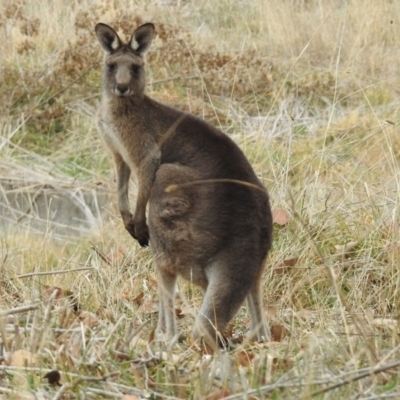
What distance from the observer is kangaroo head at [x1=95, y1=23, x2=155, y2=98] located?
5004mm

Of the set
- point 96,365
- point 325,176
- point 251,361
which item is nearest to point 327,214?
point 325,176

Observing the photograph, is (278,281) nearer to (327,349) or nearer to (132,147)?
(132,147)

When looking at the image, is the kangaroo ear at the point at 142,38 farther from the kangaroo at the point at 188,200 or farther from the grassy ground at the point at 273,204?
the grassy ground at the point at 273,204

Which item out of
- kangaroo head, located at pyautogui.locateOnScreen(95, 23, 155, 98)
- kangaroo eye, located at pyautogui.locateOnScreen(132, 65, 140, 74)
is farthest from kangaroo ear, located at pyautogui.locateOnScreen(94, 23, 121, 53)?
kangaroo eye, located at pyautogui.locateOnScreen(132, 65, 140, 74)

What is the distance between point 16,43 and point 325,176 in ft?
13.6

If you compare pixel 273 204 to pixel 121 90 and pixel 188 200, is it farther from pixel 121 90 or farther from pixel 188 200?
pixel 188 200

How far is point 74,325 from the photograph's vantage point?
4047 mm

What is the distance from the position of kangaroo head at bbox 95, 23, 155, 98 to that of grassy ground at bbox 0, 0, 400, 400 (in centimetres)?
86

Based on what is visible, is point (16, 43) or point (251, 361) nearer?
point (251, 361)

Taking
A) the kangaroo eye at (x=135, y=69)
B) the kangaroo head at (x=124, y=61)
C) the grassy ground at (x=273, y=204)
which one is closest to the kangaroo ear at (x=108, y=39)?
the kangaroo head at (x=124, y=61)

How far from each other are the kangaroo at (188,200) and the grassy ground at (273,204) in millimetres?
197

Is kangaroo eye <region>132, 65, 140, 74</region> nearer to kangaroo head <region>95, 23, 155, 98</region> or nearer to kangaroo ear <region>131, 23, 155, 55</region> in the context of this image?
kangaroo head <region>95, 23, 155, 98</region>

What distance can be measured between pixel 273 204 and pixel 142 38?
1.32 meters

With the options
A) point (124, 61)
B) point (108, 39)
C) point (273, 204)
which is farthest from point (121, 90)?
point (273, 204)
